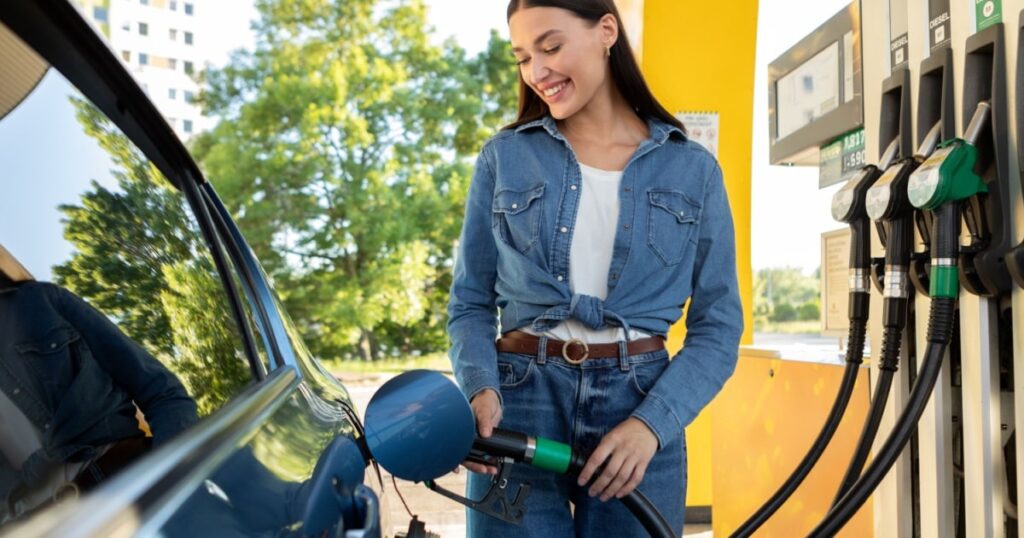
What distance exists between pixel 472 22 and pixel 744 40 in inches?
881

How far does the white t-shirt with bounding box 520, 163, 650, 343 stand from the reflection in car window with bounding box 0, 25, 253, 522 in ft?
3.09

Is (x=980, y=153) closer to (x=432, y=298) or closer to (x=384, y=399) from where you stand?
(x=384, y=399)

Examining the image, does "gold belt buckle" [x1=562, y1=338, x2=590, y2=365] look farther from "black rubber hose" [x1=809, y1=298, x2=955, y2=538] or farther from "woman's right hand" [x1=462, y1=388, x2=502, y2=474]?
"black rubber hose" [x1=809, y1=298, x2=955, y2=538]

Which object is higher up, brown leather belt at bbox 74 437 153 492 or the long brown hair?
the long brown hair

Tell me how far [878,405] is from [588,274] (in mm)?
792

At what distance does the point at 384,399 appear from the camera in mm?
1407

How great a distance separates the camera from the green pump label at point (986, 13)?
83.5 inches

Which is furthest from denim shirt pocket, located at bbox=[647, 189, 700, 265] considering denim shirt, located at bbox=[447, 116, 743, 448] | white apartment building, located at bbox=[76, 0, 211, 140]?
white apartment building, located at bbox=[76, 0, 211, 140]

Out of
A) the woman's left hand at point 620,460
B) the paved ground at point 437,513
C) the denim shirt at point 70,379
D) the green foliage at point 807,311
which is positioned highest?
the green foliage at point 807,311

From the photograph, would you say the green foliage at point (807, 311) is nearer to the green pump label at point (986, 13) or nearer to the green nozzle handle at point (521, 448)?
the green pump label at point (986, 13)

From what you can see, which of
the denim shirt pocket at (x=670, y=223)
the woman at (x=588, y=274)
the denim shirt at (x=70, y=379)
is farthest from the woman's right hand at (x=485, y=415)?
the denim shirt at (x=70, y=379)

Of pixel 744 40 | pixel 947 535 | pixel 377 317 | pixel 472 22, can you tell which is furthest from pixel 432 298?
pixel 947 535

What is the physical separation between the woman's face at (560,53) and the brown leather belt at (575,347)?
18.1 inches

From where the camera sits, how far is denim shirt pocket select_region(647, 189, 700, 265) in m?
2.07
